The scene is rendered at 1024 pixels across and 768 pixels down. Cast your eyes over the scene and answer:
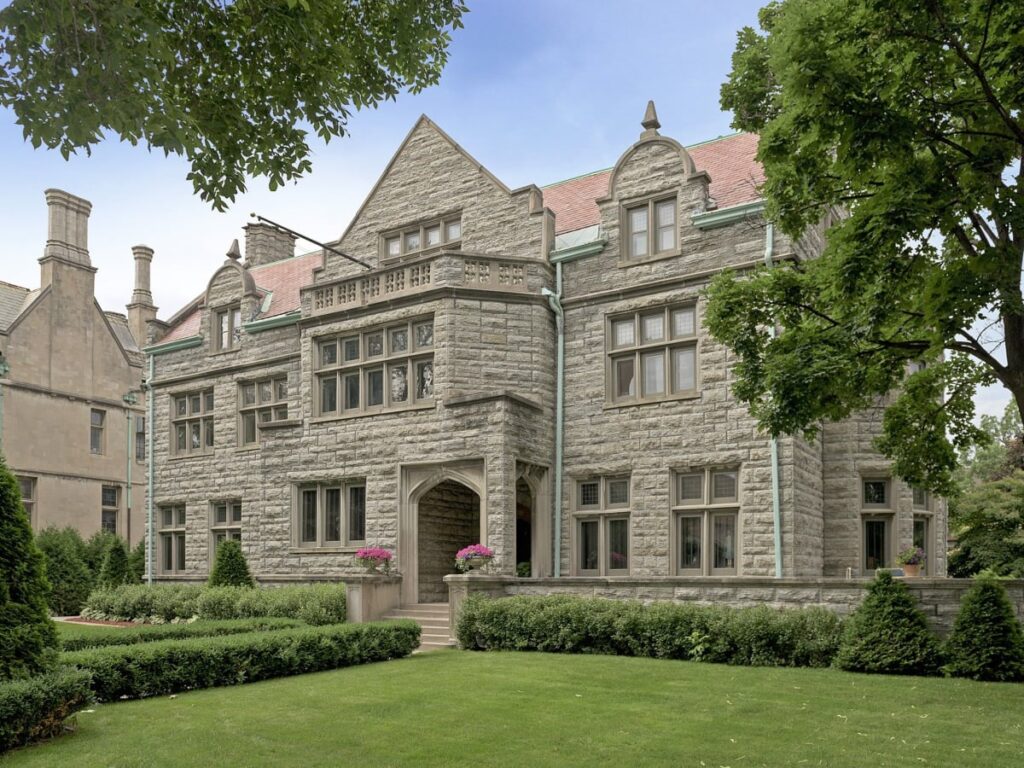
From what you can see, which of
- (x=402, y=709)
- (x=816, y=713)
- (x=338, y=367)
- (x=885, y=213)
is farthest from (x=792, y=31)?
(x=338, y=367)

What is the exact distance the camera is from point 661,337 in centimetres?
1956

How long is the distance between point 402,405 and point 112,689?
10.3 meters

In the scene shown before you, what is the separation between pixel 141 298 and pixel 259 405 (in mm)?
21960

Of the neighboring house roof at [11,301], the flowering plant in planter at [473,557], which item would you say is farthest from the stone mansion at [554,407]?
the neighboring house roof at [11,301]

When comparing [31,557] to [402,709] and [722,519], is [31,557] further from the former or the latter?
[722,519]

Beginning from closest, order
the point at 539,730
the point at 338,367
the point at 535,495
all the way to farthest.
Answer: the point at 539,730, the point at 535,495, the point at 338,367

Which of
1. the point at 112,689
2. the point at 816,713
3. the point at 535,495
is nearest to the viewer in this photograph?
the point at 816,713

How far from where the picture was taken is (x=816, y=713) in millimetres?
10016

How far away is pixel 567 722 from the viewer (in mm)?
9758

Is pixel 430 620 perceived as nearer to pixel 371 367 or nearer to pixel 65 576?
pixel 371 367

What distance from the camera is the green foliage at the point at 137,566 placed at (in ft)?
91.6

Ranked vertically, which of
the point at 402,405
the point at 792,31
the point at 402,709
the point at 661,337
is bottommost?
the point at 402,709

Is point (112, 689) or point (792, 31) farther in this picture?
point (112, 689)

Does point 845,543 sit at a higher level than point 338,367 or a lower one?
lower
